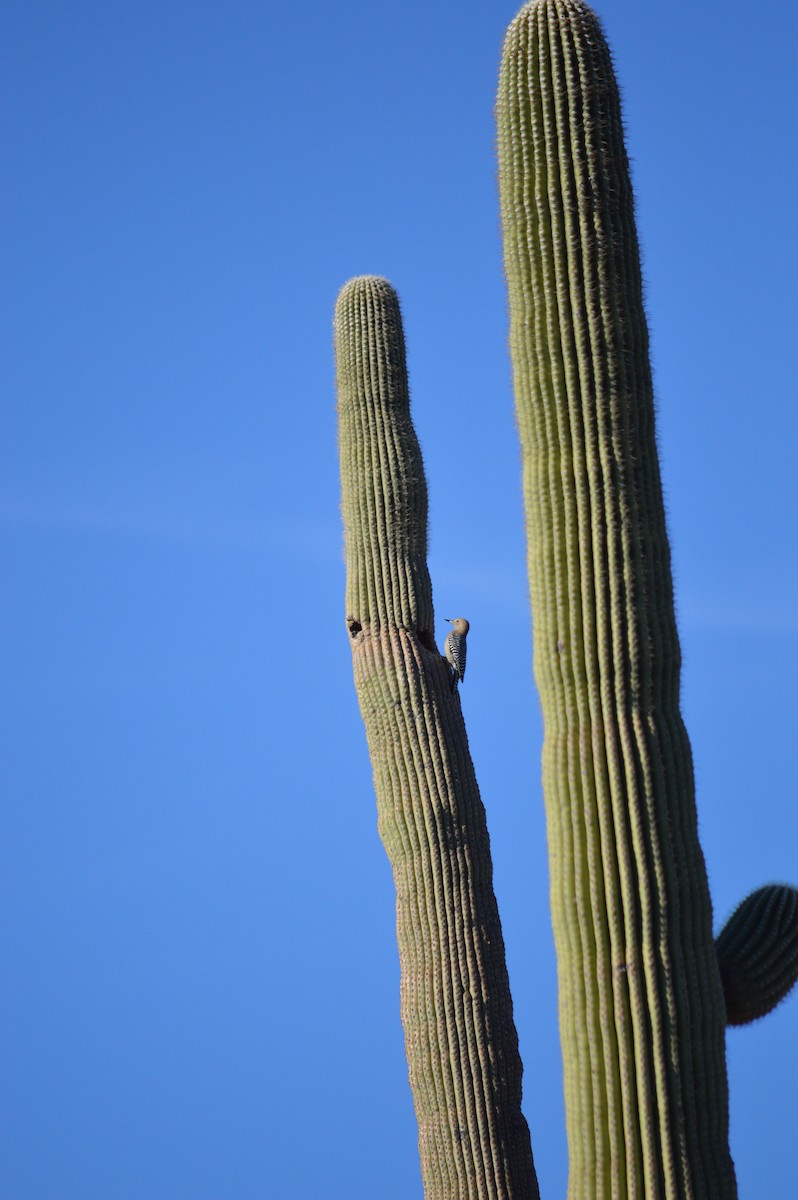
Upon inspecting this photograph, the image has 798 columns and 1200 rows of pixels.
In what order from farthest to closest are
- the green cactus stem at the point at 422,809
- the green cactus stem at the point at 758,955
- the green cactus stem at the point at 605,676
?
the green cactus stem at the point at 422,809 → the green cactus stem at the point at 758,955 → the green cactus stem at the point at 605,676

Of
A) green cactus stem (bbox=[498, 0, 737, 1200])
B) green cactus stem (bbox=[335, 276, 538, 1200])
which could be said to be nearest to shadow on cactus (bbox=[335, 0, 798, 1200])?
green cactus stem (bbox=[498, 0, 737, 1200])

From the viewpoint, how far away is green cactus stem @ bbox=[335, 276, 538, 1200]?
21.2 feet

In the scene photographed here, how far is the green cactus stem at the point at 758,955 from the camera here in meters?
4.48

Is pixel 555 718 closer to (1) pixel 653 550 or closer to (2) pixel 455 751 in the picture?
(1) pixel 653 550

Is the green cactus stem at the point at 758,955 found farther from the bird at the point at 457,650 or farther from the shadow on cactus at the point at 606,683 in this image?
the bird at the point at 457,650

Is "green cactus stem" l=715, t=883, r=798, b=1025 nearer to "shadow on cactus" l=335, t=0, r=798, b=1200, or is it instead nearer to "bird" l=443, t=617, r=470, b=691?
"shadow on cactus" l=335, t=0, r=798, b=1200

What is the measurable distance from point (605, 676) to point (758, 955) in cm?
96

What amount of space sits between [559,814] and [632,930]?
37 centimetres

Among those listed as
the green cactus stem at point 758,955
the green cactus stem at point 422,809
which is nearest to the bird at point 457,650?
the green cactus stem at point 422,809

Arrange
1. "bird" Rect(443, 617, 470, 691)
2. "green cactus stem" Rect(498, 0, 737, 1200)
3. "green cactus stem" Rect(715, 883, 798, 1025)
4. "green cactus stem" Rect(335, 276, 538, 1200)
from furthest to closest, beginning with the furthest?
"bird" Rect(443, 617, 470, 691) → "green cactus stem" Rect(335, 276, 538, 1200) → "green cactus stem" Rect(715, 883, 798, 1025) → "green cactus stem" Rect(498, 0, 737, 1200)

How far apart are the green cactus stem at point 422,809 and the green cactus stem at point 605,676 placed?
2.21 m

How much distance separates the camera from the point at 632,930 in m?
4.21

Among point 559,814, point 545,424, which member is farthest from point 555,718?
point 545,424

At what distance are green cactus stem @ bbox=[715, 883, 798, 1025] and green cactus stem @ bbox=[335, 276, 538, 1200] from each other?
2090 mm
